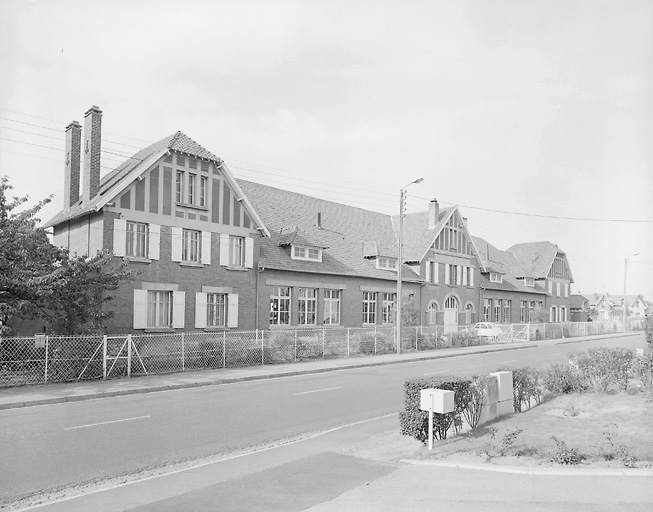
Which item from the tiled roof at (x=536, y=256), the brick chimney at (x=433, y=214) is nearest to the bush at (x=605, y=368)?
the brick chimney at (x=433, y=214)

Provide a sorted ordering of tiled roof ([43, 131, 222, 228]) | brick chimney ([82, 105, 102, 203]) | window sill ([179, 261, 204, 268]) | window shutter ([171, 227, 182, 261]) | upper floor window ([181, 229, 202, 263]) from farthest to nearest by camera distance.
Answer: upper floor window ([181, 229, 202, 263]) → window sill ([179, 261, 204, 268]) → window shutter ([171, 227, 182, 261]) → brick chimney ([82, 105, 102, 203]) → tiled roof ([43, 131, 222, 228])

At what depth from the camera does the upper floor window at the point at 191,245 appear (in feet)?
89.8

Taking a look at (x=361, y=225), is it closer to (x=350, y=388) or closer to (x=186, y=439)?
(x=350, y=388)

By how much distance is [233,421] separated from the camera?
39.8 feet

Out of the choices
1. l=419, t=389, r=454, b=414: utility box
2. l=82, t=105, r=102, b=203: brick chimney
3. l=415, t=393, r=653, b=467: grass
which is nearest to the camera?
l=415, t=393, r=653, b=467: grass

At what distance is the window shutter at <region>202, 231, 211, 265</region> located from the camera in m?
27.9

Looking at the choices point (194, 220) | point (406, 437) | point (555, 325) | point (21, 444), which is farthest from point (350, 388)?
point (555, 325)

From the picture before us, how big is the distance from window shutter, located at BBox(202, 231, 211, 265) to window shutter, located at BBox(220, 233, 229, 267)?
0.75 m

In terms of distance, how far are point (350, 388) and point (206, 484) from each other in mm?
10396

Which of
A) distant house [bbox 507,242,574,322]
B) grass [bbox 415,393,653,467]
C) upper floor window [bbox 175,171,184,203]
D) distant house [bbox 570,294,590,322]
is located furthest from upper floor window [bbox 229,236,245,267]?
distant house [bbox 570,294,590,322]

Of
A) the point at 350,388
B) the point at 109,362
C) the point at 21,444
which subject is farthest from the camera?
the point at 109,362

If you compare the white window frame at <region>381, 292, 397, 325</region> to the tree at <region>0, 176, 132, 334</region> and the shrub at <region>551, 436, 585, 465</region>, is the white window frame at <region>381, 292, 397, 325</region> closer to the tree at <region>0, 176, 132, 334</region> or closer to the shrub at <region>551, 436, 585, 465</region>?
the tree at <region>0, 176, 132, 334</region>

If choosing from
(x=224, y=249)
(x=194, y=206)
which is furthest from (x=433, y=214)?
(x=194, y=206)

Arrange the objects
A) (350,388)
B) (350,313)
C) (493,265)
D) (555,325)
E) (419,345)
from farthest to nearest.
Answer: (493,265) → (555,325) → (350,313) → (419,345) → (350,388)
